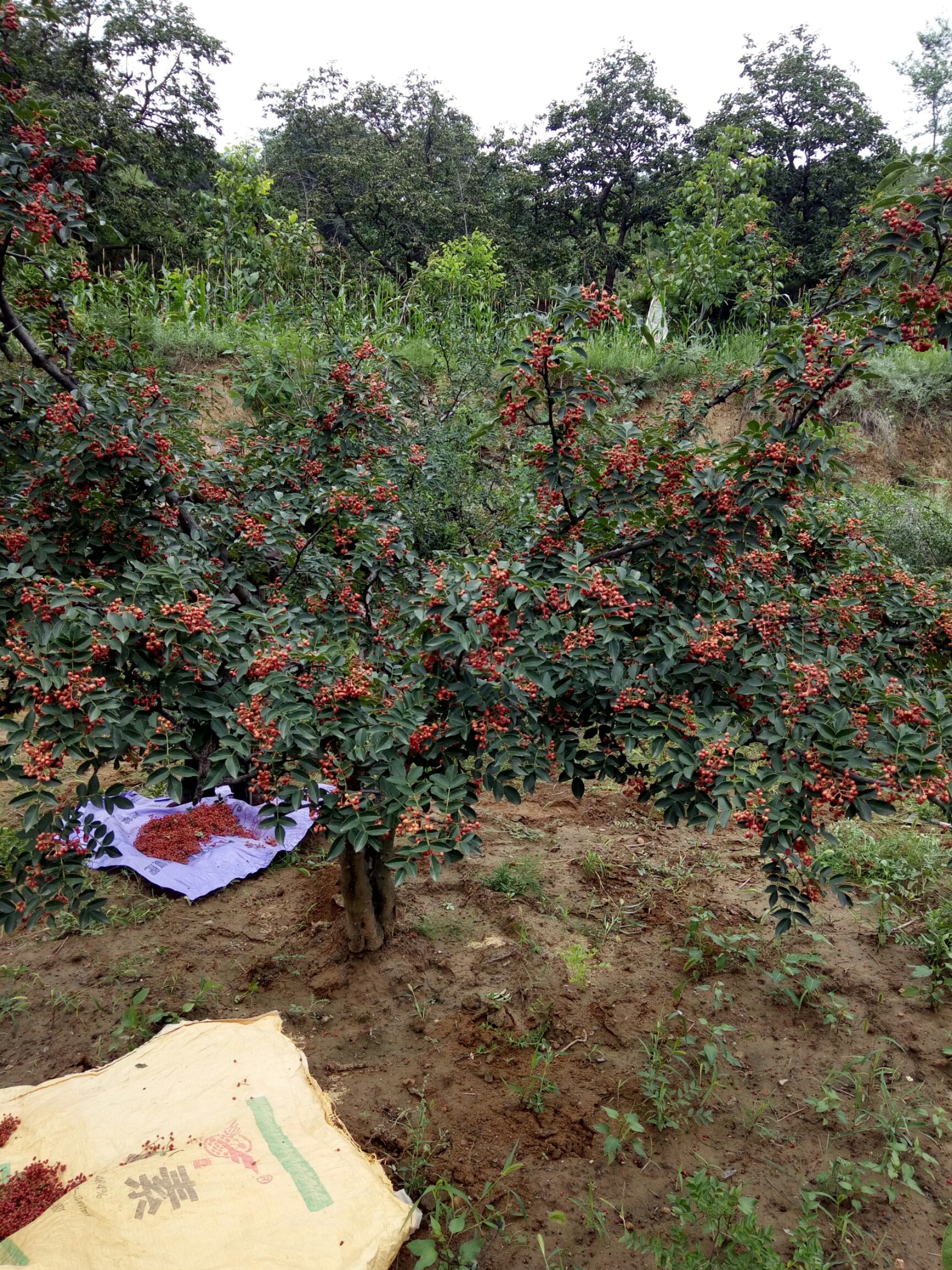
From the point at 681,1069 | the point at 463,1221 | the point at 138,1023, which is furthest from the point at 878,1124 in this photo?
the point at 138,1023

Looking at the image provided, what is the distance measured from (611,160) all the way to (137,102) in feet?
30.2

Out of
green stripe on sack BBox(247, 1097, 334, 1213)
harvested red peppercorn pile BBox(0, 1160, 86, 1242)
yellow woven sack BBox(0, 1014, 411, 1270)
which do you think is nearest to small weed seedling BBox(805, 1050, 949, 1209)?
yellow woven sack BBox(0, 1014, 411, 1270)

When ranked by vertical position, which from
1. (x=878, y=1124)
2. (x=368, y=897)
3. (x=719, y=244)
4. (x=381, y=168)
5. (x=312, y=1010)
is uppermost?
(x=381, y=168)

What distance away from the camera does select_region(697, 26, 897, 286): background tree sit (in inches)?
616

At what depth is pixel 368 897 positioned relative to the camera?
2.92 m

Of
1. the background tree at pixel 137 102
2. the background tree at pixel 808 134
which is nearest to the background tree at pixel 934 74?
the background tree at pixel 808 134

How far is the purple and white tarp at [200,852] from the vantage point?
11.7 ft

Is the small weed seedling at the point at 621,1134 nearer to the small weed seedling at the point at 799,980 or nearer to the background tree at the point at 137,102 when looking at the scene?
the small weed seedling at the point at 799,980

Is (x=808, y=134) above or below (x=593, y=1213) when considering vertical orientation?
above

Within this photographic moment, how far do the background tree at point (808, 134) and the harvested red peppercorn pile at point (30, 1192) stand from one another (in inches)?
680

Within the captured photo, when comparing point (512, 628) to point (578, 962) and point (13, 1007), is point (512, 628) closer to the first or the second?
point (578, 962)

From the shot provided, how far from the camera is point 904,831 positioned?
161 inches

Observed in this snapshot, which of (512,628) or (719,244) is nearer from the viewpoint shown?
(512,628)

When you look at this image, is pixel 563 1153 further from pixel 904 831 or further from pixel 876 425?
pixel 876 425
